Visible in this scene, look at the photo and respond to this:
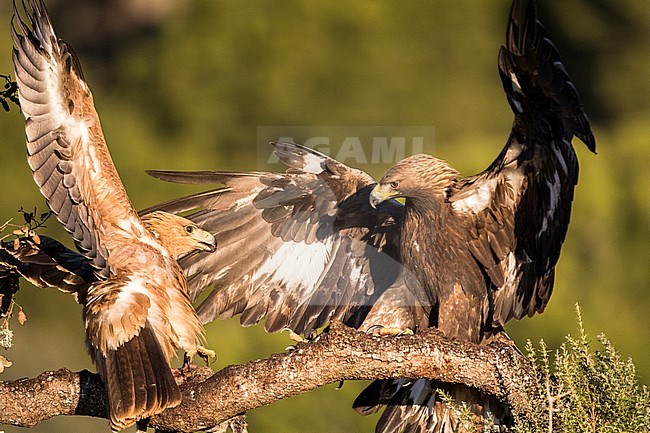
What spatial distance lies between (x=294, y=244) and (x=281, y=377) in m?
0.98

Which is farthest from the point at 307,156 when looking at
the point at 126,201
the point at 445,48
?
the point at 445,48

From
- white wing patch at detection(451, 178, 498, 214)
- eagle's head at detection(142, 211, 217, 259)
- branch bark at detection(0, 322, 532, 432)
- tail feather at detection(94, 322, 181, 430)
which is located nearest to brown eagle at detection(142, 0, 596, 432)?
white wing patch at detection(451, 178, 498, 214)

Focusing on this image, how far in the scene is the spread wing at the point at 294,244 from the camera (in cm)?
305

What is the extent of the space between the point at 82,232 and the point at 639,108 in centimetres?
353

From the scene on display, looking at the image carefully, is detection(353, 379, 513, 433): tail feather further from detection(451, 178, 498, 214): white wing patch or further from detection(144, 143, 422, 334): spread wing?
detection(451, 178, 498, 214): white wing patch

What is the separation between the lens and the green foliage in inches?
82.5

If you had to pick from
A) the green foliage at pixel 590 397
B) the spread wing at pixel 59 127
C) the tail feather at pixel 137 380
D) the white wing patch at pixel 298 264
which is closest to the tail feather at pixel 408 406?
the white wing patch at pixel 298 264

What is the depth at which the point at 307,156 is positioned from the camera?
305 centimetres

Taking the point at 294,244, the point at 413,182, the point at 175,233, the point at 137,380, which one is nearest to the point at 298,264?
the point at 294,244

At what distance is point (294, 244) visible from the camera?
3166 millimetres

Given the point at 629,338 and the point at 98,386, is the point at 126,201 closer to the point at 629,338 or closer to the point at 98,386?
the point at 98,386

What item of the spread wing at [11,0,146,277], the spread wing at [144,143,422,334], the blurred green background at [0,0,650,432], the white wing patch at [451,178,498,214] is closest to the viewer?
the spread wing at [11,0,146,277]

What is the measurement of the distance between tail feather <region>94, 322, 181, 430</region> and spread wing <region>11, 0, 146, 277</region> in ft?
0.69

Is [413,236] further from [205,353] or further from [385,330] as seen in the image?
[205,353]
